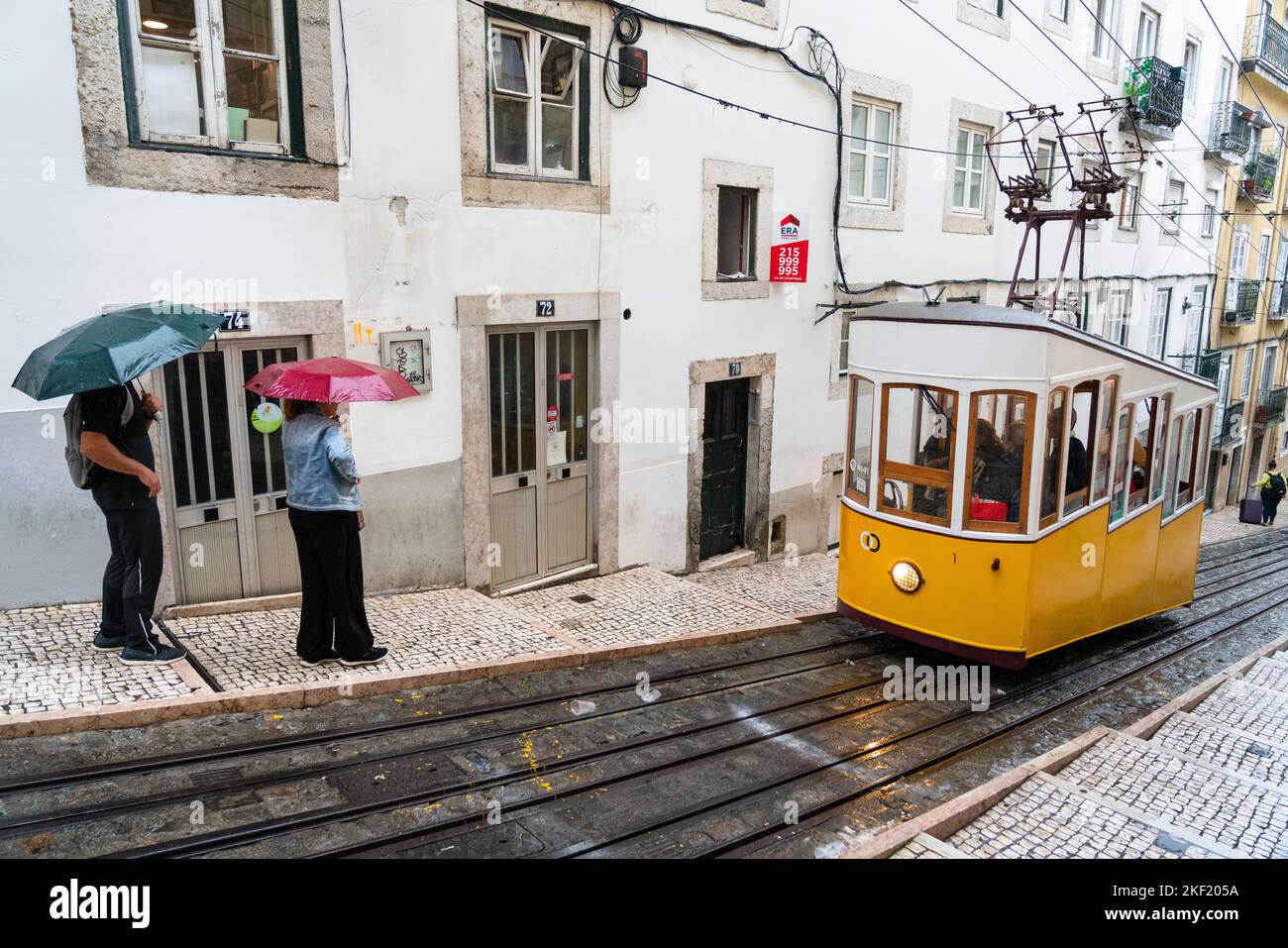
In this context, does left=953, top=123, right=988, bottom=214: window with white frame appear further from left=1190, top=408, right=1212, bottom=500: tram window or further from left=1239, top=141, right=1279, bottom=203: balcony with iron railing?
left=1239, top=141, right=1279, bottom=203: balcony with iron railing

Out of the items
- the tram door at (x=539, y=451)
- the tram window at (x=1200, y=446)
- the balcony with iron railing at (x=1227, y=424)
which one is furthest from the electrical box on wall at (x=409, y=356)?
the balcony with iron railing at (x=1227, y=424)

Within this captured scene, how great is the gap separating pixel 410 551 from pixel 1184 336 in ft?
72.8

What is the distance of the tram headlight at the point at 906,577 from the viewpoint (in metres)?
7.17

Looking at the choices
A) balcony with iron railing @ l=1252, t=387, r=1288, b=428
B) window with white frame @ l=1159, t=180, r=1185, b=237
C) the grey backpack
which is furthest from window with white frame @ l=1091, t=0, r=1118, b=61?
the grey backpack

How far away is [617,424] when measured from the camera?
973cm

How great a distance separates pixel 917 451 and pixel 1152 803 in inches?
113

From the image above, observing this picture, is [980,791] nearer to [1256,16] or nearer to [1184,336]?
[1184,336]

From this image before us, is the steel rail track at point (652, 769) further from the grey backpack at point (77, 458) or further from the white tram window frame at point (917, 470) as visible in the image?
the grey backpack at point (77, 458)

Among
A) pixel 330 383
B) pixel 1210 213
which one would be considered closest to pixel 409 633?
pixel 330 383

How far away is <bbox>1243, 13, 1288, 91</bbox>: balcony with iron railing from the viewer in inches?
900

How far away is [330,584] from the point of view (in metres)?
5.97

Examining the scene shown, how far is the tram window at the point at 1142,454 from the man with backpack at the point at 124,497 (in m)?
7.74

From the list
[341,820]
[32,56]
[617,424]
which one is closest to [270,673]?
[341,820]
